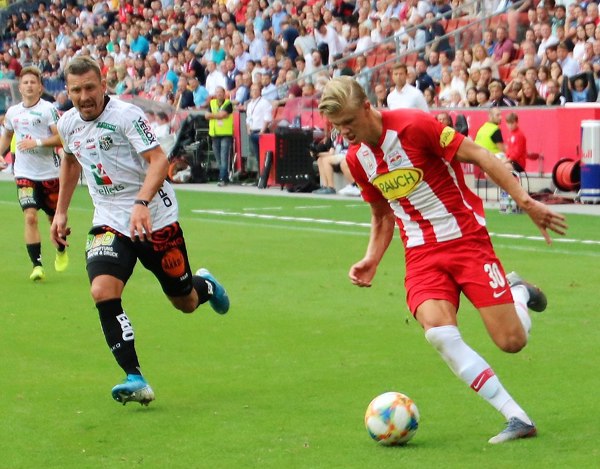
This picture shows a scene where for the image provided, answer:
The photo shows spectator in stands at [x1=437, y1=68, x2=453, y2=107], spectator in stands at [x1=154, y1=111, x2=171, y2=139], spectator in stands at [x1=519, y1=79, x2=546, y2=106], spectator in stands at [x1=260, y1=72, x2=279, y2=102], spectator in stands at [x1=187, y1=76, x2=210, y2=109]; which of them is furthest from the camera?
spectator in stands at [x1=187, y1=76, x2=210, y2=109]

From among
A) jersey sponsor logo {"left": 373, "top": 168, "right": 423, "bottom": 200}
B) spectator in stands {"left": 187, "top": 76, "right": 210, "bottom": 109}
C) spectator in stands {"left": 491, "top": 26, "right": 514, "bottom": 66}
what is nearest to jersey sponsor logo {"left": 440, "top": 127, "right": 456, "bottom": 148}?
jersey sponsor logo {"left": 373, "top": 168, "right": 423, "bottom": 200}

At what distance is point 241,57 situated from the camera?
108 feet

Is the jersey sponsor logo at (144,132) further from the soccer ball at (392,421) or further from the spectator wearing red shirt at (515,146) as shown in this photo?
the spectator wearing red shirt at (515,146)

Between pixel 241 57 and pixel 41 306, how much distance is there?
21745 mm

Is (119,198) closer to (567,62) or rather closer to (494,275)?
(494,275)

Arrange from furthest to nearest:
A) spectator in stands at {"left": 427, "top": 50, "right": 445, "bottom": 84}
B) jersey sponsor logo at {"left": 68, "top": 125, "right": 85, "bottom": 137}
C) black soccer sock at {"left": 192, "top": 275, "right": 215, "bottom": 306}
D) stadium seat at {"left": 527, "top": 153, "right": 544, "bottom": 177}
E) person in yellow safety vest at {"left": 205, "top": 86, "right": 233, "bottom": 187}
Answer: person in yellow safety vest at {"left": 205, "top": 86, "right": 233, "bottom": 187}
spectator in stands at {"left": 427, "top": 50, "right": 445, "bottom": 84}
stadium seat at {"left": 527, "top": 153, "right": 544, "bottom": 177}
black soccer sock at {"left": 192, "top": 275, "right": 215, "bottom": 306}
jersey sponsor logo at {"left": 68, "top": 125, "right": 85, "bottom": 137}

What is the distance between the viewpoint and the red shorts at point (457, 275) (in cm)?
681

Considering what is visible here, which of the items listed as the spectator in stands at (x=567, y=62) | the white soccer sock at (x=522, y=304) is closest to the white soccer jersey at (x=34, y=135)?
the white soccer sock at (x=522, y=304)

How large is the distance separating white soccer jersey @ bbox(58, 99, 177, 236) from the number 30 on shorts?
2340 mm

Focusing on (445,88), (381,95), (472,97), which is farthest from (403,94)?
(381,95)

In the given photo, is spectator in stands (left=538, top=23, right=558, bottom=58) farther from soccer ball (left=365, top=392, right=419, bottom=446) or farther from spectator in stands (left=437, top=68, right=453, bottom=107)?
soccer ball (left=365, top=392, right=419, bottom=446)

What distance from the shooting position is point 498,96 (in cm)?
2352

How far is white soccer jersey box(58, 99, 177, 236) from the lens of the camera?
26.8ft

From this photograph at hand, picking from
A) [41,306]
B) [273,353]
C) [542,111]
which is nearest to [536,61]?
[542,111]
